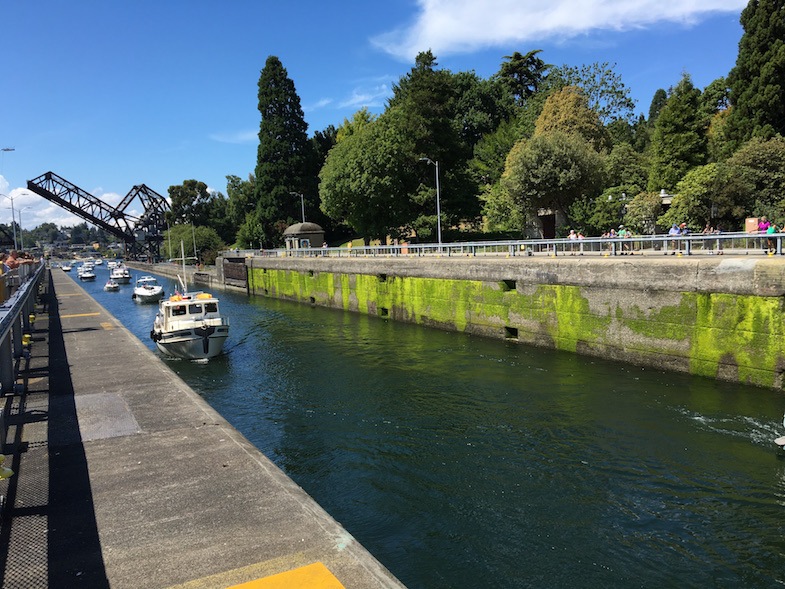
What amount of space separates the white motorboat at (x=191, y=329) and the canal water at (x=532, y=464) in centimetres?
281

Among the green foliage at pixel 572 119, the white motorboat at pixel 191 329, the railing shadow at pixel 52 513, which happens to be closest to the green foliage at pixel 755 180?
the green foliage at pixel 572 119

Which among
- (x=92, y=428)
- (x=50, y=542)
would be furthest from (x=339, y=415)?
(x=50, y=542)

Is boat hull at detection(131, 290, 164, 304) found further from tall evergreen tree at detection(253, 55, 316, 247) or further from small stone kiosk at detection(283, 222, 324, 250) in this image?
tall evergreen tree at detection(253, 55, 316, 247)

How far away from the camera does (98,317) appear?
101 feet

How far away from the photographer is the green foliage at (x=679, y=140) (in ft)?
161

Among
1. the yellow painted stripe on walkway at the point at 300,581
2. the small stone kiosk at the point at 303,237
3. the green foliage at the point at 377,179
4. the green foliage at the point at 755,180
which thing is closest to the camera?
the yellow painted stripe on walkway at the point at 300,581

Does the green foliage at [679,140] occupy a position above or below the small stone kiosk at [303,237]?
above

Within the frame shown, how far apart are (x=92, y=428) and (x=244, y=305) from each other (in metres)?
42.6

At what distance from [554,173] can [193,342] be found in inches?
1182

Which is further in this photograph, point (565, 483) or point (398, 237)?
point (398, 237)

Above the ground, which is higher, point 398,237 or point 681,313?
point 398,237

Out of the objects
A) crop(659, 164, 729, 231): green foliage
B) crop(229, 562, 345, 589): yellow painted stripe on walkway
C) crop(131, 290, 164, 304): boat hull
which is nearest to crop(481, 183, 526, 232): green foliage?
crop(659, 164, 729, 231): green foliage

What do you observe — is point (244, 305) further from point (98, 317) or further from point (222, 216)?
point (222, 216)

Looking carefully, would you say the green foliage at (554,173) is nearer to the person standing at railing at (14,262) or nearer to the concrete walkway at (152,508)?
the person standing at railing at (14,262)
